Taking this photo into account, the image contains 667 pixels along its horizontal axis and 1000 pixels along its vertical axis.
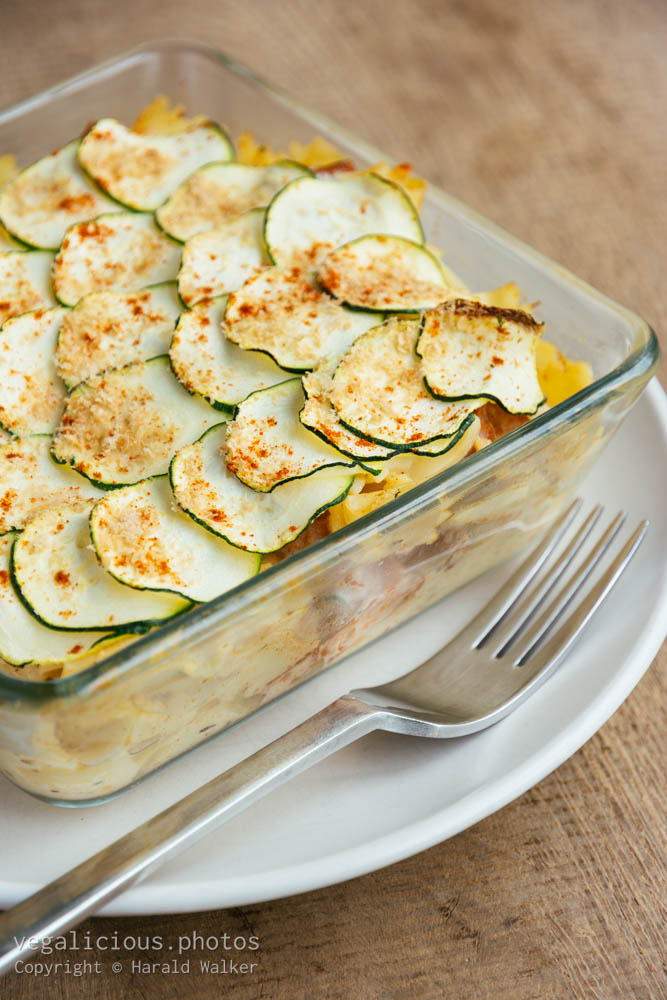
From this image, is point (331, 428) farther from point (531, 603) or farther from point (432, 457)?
point (531, 603)

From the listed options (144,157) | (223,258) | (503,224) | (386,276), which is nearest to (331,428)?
(386,276)

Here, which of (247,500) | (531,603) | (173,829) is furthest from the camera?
(531,603)

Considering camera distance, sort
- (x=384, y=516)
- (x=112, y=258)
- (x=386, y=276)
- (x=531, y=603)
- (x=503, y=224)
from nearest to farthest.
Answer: (x=384, y=516) → (x=531, y=603) → (x=386, y=276) → (x=112, y=258) → (x=503, y=224)

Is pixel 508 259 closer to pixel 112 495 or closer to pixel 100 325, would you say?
pixel 100 325

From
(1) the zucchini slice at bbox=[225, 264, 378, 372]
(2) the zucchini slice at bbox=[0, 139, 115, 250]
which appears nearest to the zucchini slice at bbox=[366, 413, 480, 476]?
(1) the zucchini slice at bbox=[225, 264, 378, 372]

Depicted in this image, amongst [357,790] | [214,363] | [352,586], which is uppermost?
[214,363]

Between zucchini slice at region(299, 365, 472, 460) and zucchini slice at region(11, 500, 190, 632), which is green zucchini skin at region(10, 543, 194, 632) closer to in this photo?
zucchini slice at region(11, 500, 190, 632)

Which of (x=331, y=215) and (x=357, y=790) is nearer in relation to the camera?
(x=357, y=790)

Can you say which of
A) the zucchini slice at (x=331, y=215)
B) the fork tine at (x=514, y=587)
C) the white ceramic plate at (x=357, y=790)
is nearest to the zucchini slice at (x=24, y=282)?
the zucchini slice at (x=331, y=215)
